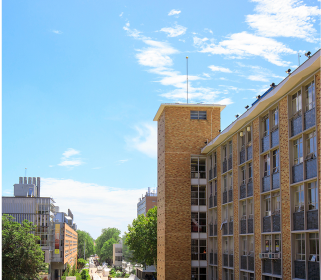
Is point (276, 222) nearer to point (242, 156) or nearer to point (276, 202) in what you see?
point (276, 202)

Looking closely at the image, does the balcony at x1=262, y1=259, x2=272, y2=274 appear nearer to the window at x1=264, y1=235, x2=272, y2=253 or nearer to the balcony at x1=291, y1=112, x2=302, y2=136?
the window at x1=264, y1=235, x2=272, y2=253

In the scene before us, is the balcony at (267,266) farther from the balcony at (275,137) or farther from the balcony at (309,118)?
the balcony at (309,118)

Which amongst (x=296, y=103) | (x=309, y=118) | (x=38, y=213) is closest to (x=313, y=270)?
(x=309, y=118)

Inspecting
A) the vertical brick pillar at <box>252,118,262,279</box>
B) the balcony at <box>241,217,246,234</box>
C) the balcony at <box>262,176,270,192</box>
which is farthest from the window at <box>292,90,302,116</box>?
the balcony at <box>241,217,246,234</box>

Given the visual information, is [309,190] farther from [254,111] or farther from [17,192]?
[17,192]

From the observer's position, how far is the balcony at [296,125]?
1003 inches

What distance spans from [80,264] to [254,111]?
14506 cm

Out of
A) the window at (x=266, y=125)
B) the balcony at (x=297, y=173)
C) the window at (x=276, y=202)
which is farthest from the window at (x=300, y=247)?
the window at (x=266, y=125)

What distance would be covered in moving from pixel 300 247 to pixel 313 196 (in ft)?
10.8

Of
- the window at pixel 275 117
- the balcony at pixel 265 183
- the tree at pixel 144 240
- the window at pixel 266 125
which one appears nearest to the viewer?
the window at pixel 275 117

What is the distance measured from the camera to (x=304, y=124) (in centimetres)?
2494

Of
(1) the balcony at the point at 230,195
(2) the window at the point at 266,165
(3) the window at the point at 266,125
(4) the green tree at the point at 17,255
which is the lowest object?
(4) the green tree at the point at 17,255

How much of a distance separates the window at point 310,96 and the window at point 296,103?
79cm

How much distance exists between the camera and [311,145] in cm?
2444
